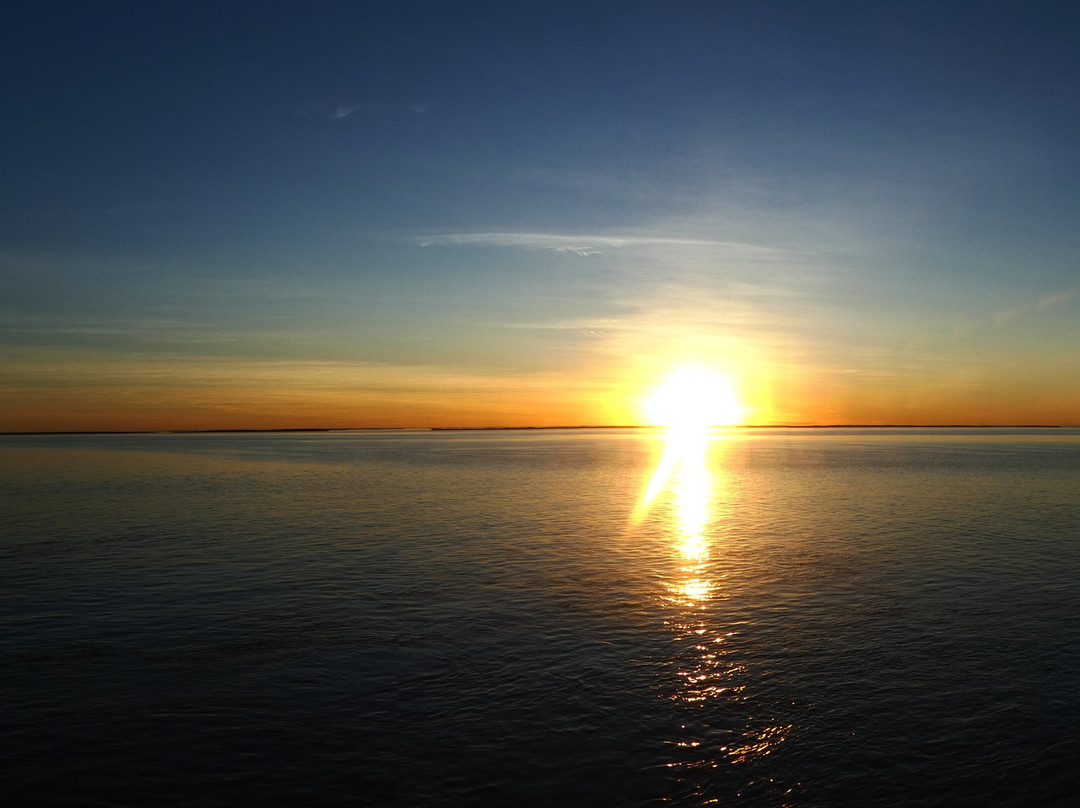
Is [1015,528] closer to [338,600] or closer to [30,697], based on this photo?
[338,600]

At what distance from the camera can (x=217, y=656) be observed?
71.5 feet

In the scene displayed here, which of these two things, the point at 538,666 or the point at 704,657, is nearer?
the point at 538,666

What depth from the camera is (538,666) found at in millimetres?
20938

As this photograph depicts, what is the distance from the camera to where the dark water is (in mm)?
14703

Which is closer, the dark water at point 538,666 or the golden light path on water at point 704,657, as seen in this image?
the dark water at point 538,666

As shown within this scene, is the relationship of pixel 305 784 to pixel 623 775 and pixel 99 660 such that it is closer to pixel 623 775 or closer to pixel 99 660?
pixel 623 775

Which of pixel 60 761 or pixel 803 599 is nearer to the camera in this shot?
pixel 60 761

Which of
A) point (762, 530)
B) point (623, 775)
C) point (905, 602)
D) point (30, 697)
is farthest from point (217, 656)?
point (762, 530)

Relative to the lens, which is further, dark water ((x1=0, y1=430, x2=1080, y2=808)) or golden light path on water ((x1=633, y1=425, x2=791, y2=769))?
golden light path on water ((x1=633, y1=425, x2=791, y2=769))

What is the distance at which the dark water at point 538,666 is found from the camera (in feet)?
48.2

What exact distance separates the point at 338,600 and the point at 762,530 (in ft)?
96.5

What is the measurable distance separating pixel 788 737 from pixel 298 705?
11.1 metres

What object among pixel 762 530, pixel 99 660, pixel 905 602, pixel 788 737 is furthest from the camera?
pixel 762 530

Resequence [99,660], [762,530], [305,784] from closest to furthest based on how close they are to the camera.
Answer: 1. [305,784]
2. [99,660]
3. [762,530]
